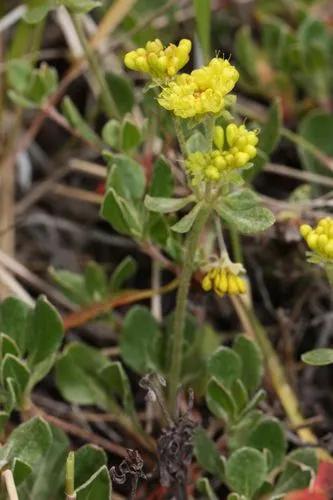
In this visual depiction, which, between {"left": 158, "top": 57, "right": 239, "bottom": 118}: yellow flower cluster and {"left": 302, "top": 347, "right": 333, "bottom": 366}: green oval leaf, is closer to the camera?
{"left": 158, "top": 57, "right": 239, "bottom": 118}: yellow flower cluster

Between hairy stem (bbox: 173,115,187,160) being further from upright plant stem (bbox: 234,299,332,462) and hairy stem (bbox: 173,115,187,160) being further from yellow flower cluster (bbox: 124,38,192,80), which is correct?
upright plant stem (bbox: 234,299,332,462)

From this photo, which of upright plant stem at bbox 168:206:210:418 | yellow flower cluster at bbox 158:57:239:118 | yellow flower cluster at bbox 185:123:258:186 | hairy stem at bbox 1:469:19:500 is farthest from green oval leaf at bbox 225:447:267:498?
yellow flower cluster at bbox 158:57:239:118

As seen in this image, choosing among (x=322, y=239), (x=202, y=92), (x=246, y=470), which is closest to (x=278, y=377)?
(x=246, y=470)

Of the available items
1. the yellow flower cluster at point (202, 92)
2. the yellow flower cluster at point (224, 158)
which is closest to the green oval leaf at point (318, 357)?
the yellow flower cluster at point (224, 158)

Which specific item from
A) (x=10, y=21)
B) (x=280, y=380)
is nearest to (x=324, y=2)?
(x=10, y=21)

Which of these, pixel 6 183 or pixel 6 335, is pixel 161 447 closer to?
pixel 6 335

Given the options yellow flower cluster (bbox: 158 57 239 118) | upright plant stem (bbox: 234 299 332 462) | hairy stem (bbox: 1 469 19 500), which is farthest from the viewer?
upright plant stem (bbox: 234 299 332 462)
